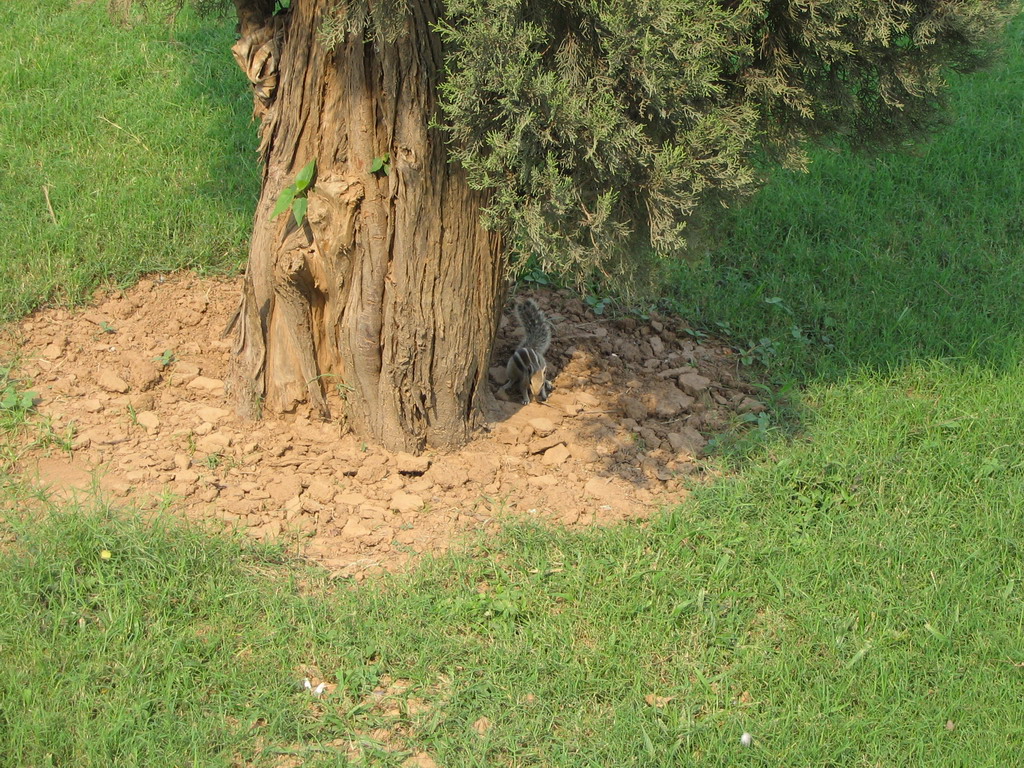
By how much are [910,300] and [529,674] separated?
377cm

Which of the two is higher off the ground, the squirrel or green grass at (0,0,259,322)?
green grass at (0,0,259,322)

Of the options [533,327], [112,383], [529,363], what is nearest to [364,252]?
[529,363]

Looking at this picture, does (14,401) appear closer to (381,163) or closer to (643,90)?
(381,163)

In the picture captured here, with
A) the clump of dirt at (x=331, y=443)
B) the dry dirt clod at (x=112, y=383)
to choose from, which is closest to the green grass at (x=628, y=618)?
the clump of dirt at (x=331, y=443)

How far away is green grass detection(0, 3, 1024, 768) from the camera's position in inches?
149

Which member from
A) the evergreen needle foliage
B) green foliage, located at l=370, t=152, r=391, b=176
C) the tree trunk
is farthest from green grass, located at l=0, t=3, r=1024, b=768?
green foliage, located at l=370, t=152, r=391, b=176

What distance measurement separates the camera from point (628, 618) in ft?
14.0

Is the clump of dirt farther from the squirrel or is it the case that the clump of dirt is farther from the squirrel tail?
the squirrel tail

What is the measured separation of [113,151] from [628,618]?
15.8 feet

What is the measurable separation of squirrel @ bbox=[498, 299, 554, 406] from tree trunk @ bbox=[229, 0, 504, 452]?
1.35 ft

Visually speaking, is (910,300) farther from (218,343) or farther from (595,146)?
(218,343)

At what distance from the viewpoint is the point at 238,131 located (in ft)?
24.2

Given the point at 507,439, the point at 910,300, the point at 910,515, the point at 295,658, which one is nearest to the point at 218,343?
the point at 507,439

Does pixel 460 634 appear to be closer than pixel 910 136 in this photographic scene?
Yes
